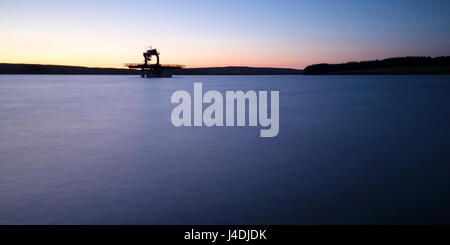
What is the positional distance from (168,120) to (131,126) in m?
2.61

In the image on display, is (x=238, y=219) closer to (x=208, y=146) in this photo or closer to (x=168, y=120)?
(x=208, y=146)

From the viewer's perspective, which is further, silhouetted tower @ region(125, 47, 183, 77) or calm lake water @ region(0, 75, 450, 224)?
silhouetted tower @ region(125, 47, 183, 77)

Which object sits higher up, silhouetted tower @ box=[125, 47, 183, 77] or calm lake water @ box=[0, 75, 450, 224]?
silhouetted tower @ box=[125, 47, 183, 77]

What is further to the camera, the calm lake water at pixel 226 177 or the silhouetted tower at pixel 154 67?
the silhouetted tower at pixel 154 67

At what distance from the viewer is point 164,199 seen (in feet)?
22.8

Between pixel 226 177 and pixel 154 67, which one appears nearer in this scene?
pixel 226 177

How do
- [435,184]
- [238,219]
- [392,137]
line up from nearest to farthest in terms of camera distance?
[238,219] < [435,184] < [392,137]

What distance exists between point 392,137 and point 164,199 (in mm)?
10860

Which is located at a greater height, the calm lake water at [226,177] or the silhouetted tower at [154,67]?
the silhouetted tower at [154,67]

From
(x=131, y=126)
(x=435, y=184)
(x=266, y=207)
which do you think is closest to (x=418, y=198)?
(x=435, y=184)
